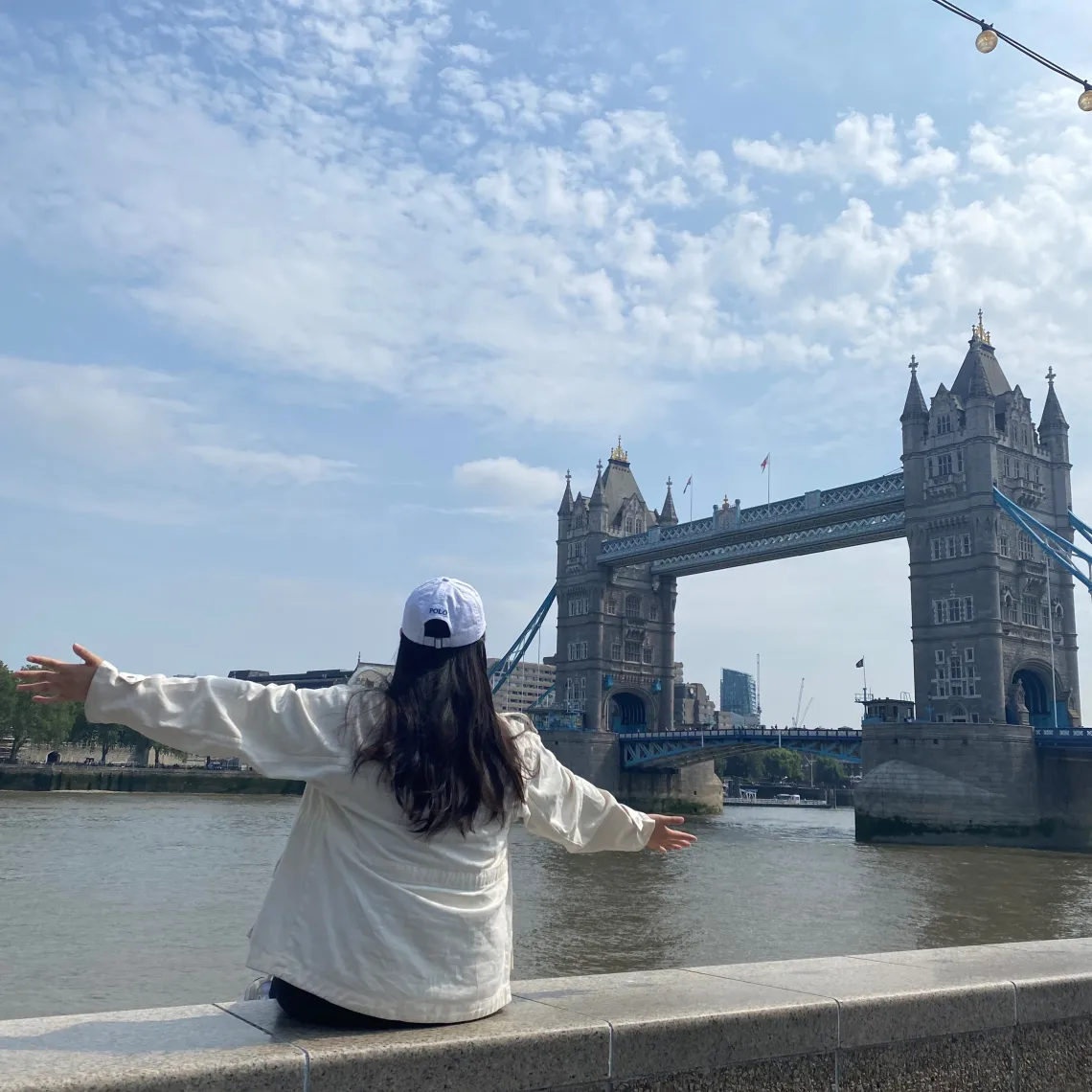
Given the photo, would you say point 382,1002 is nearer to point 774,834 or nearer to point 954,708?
point 954,708

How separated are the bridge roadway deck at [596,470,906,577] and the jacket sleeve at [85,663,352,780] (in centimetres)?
4382

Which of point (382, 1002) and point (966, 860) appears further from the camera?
point (966, 860)

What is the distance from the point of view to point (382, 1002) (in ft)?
9.03

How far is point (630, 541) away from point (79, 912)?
155 feet

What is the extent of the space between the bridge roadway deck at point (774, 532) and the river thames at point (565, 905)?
16.2 meters

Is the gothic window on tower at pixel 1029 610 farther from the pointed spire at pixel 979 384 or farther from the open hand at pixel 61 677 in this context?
the open hand at pixel 61 677

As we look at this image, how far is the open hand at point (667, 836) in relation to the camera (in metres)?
3.65

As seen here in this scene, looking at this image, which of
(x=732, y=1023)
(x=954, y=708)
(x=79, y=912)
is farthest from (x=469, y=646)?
(x=954, y=708)

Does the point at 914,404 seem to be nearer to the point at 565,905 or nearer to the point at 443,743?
the point at 565,905

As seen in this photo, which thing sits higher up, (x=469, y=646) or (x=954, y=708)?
(x=954, y=708)

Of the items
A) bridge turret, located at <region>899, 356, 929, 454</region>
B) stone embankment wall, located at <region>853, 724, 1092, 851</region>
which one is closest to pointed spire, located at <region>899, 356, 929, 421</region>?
bridge turret, located at <region>899, 356, 929, 454</region>

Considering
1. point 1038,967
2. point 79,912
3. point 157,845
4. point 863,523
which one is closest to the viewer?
point 1038,967

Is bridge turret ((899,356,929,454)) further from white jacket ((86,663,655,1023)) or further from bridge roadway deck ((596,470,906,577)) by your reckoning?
white jacket ((86,663,655,1023))

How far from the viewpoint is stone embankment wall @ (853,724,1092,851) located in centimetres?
3478
